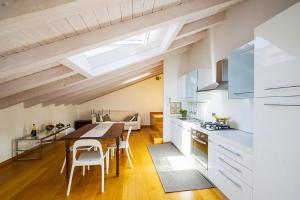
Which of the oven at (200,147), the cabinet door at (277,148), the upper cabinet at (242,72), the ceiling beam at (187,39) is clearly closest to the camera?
the cabinet door at (277,148)

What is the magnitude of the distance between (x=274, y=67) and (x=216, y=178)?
1.66 metres

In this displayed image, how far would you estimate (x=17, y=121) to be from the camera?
12.8ft

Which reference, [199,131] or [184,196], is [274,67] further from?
[184,196]

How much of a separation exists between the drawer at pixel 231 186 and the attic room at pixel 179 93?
0.01 metres

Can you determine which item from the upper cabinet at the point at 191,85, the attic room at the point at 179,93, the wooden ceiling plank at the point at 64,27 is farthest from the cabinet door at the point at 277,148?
the upper cabinet at the point at 191,85

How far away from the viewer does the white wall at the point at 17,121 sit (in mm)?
3497

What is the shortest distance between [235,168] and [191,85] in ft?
7.83

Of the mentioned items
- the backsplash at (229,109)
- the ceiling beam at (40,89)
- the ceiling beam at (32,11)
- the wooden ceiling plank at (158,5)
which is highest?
the wooden ceiling plank at (158,5)

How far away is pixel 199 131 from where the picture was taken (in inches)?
115

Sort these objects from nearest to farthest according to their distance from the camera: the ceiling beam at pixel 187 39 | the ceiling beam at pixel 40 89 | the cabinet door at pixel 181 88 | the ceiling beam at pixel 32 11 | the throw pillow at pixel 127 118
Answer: the ceiling beam at pixel 32 11 → the ceiling beam at pixel 40 89 → the ceiling beam at pixel 187 39 → the cabinet door at pixel 181 88 → the throw pillow at pixel 127 118

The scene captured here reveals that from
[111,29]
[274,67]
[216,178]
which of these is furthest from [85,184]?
[274,67]

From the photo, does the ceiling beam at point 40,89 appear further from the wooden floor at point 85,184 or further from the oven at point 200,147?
the oven at point 200,147

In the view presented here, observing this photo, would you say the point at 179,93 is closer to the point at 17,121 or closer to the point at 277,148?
the point at 277,148

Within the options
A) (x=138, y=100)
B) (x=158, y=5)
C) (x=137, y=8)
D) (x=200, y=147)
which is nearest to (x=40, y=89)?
(x=137, y=8)
